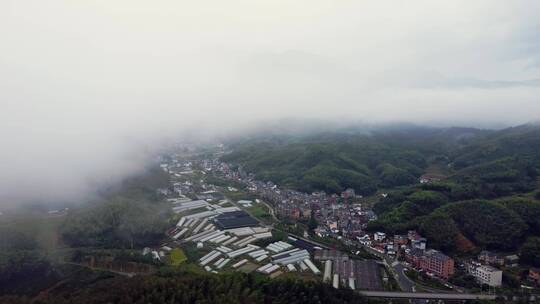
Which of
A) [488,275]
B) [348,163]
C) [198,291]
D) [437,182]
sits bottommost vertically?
[488,275]

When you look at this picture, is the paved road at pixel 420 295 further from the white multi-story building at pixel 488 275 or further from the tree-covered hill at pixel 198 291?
the tree-covered hill at pixel 198 291

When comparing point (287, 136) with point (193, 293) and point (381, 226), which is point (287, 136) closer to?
point (381, 226)

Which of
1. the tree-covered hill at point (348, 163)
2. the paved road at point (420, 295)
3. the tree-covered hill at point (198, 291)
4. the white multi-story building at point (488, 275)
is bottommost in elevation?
the paved road at point (420, 295)

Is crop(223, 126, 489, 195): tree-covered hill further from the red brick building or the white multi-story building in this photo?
the white multi-story building

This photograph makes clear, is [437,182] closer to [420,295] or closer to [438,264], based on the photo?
[438,264]

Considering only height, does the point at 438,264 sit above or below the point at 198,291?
below

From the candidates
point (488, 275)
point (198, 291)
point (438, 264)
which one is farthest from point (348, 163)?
point (198, 291)

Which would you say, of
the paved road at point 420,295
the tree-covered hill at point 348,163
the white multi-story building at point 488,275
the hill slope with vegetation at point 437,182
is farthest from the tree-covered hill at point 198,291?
the tree-covered hill at point 348,163

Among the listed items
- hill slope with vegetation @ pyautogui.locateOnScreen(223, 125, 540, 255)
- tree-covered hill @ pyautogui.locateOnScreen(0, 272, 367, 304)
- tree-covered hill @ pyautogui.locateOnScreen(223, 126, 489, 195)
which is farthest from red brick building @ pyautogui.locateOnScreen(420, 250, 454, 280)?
tree-covered hill @ pyautogui.locateOnScreen(223, 126, 489, 195)
